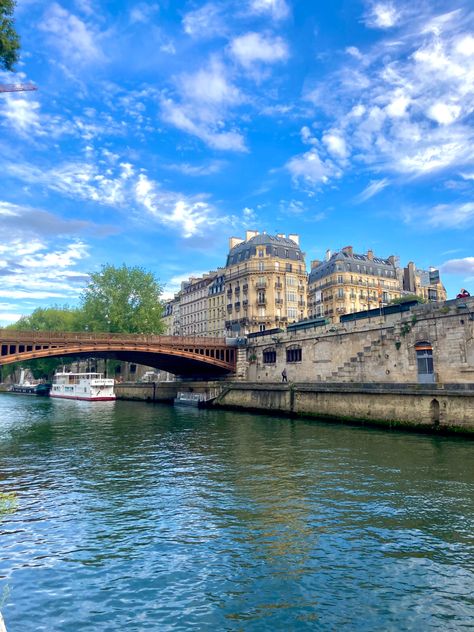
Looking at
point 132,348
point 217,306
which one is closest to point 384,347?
point 132,348

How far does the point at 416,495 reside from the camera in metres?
14.2

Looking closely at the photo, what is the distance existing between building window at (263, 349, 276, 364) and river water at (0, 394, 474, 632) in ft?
96.0

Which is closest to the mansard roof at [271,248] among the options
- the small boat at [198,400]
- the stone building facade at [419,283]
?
the stone building facade at [419,283]

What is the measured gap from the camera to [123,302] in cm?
7125

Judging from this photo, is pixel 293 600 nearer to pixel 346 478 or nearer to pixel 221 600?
pixel 221 600

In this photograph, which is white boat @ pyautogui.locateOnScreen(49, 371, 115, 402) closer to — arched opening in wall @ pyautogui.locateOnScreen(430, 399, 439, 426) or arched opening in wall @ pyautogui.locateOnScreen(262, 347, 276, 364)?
arched opening in wall @ pyautogui.locateOnScreen(262, 347, 276, 364)

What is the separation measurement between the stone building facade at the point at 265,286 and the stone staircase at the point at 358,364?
3132 centimetres

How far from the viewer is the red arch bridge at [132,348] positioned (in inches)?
1704

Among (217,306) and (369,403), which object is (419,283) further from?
(369,403)

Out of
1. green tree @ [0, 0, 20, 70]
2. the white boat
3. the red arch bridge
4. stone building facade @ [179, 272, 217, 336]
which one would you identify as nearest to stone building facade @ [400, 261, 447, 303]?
stone building facade @ [179, 272, 217, 336]

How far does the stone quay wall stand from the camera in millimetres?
29750

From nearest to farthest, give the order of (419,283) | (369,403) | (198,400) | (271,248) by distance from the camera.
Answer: (369,403) → (198,400) → (271,248) → (419,283)

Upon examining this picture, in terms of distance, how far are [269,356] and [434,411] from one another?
1005 inches

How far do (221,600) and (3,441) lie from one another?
904 inches
